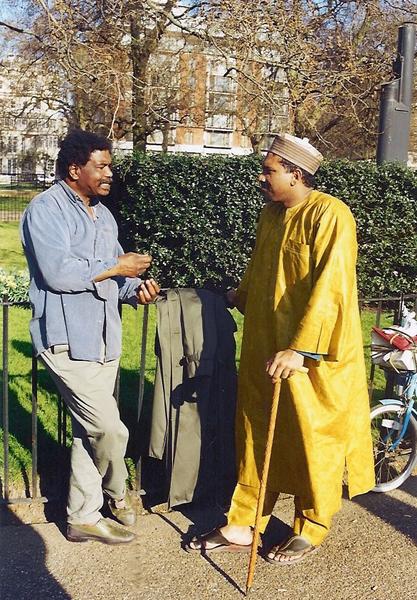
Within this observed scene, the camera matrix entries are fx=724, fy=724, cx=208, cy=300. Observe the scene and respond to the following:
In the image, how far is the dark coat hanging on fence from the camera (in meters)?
3.63

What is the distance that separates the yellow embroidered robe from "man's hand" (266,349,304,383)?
1.6 inches

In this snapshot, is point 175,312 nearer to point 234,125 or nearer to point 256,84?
point 256,84

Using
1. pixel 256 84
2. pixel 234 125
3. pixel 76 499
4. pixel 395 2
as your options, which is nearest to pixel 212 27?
pixel 256 84

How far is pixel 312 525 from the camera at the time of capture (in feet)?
11.3

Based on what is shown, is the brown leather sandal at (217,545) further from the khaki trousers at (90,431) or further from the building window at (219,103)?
the building window at (219,103)

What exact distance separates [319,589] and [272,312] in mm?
1249

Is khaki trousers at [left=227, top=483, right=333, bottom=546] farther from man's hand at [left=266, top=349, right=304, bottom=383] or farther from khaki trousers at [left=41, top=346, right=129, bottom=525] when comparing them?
man's hand at [left=266, top=349, right=304, bottom=383]

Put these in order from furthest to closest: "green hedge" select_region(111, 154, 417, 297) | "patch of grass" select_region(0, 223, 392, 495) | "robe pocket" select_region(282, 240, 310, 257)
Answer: "green hedge" select_region(111, 154, 417, 297)
"patch of grass" select_region(0, 223, 392, 495)
"robe pocket" select_region(282, 240, 310, 257)

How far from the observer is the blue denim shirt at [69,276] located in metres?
3.08

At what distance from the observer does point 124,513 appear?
3.67 metres

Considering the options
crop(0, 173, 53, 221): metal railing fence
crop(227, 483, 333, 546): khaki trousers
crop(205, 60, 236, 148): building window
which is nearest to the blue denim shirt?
crop(227, 483, 333, 546): khaki trousers

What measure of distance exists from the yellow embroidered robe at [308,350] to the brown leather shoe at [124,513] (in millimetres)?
605

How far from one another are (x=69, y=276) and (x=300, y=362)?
1055 millimetres

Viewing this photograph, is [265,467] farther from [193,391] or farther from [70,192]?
[70,192]
